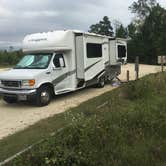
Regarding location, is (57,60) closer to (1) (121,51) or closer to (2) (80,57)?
(2) (80,57)

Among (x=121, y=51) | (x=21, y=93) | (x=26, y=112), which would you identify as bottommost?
(x=26, y=112)

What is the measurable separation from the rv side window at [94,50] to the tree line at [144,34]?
3191 centimetres

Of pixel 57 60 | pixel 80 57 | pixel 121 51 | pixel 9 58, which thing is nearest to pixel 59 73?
pixel 57 60

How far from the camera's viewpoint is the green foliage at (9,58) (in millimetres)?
54644

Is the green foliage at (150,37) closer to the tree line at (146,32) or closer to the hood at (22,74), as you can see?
the tree line at (146,32)

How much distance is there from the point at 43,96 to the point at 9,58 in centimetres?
4557

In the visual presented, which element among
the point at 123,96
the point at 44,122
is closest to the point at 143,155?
the point at 44,122

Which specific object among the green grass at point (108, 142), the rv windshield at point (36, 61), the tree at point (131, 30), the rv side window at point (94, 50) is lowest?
the green grass at point (108, 142)

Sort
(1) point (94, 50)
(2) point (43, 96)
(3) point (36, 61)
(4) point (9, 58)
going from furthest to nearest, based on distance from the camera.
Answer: (4) point (9, 58), (1) point (94, 50), (3) point (36, 61), (2) point (43, 96)

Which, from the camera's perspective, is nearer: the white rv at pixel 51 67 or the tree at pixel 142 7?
the white rv at pixel 51 67

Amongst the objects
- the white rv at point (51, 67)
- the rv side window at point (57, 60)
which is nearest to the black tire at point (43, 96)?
the white rv at point (51, 67)

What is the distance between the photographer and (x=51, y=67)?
477 inches

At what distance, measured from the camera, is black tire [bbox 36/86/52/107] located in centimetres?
1140

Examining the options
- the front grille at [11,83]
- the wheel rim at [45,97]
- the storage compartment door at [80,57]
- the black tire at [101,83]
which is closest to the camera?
the front grille at [11,83]
